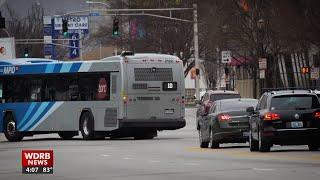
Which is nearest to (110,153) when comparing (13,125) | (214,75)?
(13,125)

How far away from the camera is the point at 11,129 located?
137 ft

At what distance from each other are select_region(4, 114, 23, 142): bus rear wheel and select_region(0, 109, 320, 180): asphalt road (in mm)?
10507

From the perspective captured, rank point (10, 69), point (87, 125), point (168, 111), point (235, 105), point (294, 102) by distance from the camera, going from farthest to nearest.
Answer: point (10, 69) < point (87, 125) < point (168, 111) < point (235, 105) < point (294, 102)

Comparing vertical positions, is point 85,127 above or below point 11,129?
above

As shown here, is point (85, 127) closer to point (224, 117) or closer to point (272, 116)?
point (224, 117)

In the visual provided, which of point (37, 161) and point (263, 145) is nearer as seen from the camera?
point (37, 161)

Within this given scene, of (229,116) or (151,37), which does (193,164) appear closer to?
(229,116)

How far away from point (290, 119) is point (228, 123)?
13.2ft

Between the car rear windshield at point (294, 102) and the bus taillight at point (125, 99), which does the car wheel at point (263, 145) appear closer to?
the car rear windshield at point (294, 102)

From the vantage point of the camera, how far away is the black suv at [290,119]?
83.7ft

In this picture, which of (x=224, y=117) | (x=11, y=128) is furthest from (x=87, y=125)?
(x=224, y=117)

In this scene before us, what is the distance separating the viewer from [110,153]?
28.6m

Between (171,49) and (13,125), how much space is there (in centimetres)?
5596

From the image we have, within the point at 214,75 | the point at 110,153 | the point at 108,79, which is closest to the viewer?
the point at 110,153
